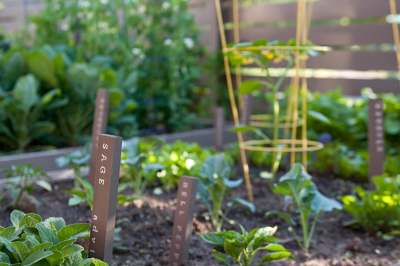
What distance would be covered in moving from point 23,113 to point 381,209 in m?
2.53

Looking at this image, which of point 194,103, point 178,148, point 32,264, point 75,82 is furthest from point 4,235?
point 194,103

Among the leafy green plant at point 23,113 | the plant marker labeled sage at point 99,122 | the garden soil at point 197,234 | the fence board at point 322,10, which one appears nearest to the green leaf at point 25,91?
the leafy green plant at point 23,113

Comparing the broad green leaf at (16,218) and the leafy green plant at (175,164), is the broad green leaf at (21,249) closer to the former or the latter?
the broad green leaf at (16,218)

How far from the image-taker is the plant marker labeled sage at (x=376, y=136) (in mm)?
2324

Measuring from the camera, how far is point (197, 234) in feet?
6.20

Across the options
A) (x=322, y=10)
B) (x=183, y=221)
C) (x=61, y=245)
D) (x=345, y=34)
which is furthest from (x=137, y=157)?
(x=322, y=10)

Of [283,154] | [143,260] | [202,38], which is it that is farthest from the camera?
[202,38]

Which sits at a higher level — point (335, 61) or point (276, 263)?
point (335, 61)

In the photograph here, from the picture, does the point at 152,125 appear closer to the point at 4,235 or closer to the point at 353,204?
the point at 353,204

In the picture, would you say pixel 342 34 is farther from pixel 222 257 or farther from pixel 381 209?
pixel 222 257

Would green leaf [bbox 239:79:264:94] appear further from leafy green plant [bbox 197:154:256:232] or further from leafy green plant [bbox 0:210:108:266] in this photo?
leafy green plant [bbox 0:210:108:266]

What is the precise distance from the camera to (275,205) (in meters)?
2.34

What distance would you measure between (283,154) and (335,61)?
5.73ft

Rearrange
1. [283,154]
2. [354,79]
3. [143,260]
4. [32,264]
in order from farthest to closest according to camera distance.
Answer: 1. [354,79]
2. [283,154]
3. [143,260]
4. [32,264]
